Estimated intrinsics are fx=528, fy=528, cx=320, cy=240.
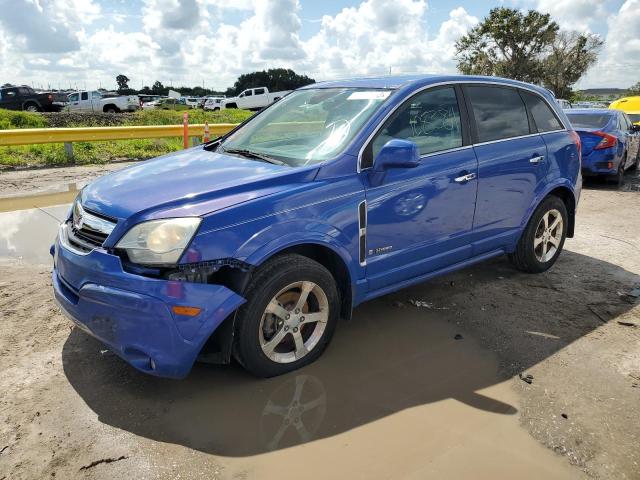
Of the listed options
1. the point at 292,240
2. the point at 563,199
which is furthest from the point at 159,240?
the point at 563,199

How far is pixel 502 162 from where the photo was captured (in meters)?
4.36

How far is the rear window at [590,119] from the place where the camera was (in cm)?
1003

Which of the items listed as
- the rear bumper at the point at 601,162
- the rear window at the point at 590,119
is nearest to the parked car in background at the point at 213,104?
the rear window at the point at 590,119

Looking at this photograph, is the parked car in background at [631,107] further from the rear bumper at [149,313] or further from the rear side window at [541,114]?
the rear bumper at [149,313]

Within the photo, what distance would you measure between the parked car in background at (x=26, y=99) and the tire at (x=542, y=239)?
101ft

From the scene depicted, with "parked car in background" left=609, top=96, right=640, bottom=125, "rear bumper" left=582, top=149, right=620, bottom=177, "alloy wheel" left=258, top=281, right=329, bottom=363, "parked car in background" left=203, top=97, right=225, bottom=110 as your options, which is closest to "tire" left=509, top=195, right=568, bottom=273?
"alloy wheel" left=258, top=281, right=329, bottom=363

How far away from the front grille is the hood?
5 cm

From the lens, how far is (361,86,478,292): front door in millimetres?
3559

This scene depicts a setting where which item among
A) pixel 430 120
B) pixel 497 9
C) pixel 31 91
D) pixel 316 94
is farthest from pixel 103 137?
pixel 497 9

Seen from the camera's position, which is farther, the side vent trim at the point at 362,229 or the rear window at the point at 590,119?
the rear window at the point at 590,119

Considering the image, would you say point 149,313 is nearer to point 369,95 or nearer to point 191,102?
point 369,95

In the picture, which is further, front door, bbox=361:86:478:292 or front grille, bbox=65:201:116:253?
front door, bbox=361:86:478:292

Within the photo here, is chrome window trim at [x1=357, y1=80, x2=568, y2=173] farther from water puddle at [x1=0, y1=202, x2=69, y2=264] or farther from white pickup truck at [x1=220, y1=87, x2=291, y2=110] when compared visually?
white pickup truck at [x1=220, y1=87, x2=291, y2=110]

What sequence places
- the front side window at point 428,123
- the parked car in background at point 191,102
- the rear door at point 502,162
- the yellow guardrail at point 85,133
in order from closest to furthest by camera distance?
the front side window at point 428,123 < the rear door at point 502,162 < the yellow guardrail at point 85,133 < the parked car in background at point 191,102
